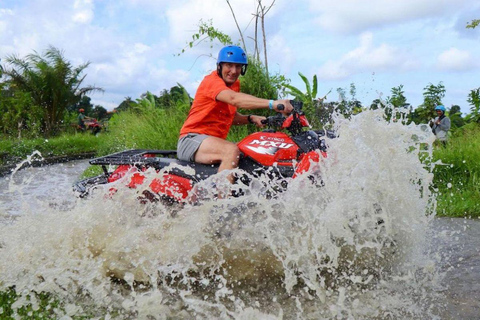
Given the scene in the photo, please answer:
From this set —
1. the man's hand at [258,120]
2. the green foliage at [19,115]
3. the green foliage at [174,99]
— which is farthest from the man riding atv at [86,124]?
the man's hand at [258,120]

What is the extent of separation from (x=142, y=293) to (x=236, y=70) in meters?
2.09

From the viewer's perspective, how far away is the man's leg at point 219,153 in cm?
442

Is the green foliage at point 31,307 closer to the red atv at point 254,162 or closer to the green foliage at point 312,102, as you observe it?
the red atv at point 254,162

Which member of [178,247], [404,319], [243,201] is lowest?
[404,319]

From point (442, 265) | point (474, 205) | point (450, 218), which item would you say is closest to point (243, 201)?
point (442, 265)

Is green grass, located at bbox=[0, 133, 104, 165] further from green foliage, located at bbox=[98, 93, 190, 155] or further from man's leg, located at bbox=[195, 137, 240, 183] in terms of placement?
man's leg, located at bbox=[195, 137, 240, 183]

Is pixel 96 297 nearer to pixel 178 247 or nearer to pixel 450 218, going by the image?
pixel 178 247

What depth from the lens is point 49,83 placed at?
2147cm

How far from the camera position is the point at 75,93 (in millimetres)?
22672

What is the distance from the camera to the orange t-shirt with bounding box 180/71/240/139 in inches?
187

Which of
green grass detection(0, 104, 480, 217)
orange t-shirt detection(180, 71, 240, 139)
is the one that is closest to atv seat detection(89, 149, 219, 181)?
orange t-shirt detection(180, 71, 240, 139)

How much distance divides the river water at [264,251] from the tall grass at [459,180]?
308 centimetres

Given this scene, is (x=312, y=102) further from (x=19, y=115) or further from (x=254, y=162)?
(x=19, y=115)

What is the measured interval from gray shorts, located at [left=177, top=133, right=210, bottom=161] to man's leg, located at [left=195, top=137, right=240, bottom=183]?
0.04 m
